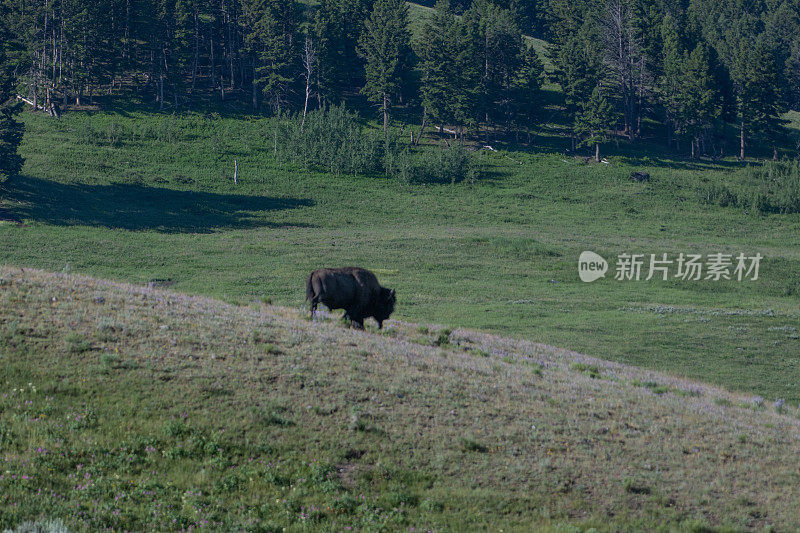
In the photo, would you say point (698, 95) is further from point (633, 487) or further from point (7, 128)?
point (633, 487)

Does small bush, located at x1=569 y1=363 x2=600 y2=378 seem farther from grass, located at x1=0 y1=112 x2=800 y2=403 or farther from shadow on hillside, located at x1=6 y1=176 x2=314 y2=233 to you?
shadow on hillside, located at x1=6 y1=176 x2=314 y2=233

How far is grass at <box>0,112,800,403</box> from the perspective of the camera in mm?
36875

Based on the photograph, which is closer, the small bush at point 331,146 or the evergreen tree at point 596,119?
the small bush at point 331,146

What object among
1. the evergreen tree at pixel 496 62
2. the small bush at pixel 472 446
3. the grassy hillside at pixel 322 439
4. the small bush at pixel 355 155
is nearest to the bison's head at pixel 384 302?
the grassy hillside at pixel 322 439

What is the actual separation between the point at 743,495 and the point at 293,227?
5692 centimetres

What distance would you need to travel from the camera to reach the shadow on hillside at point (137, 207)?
201ft

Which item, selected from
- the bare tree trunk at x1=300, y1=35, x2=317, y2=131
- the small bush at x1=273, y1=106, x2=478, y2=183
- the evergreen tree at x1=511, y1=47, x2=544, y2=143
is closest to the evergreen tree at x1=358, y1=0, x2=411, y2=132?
the bare tree trunk at x1=300, y1=35, x2=317, y2=131

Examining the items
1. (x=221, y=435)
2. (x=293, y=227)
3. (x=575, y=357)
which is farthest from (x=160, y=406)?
(x=293, y=227)

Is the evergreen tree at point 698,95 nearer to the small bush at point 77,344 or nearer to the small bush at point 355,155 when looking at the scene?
the small bush at point 355,155

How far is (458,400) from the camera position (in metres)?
15.4

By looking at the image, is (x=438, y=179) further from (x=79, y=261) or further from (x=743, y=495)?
(x=743, y=495)

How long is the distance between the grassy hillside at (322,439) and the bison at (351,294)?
3.67m

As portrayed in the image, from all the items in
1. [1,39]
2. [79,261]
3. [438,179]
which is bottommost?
[79,261]

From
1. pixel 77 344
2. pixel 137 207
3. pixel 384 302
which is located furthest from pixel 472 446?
pixel 137 207
